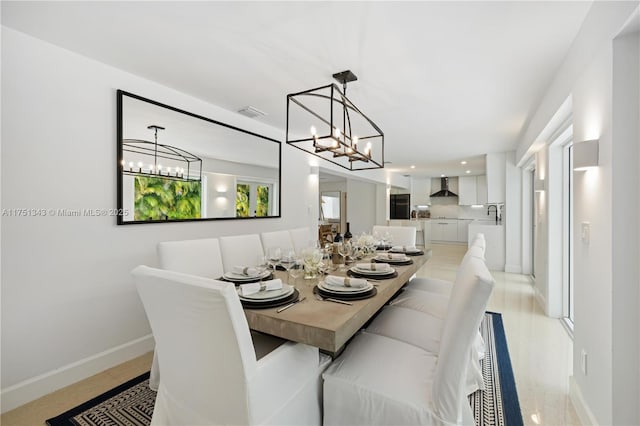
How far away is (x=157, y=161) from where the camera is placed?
105 inches

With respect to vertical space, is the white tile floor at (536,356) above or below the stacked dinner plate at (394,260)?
below

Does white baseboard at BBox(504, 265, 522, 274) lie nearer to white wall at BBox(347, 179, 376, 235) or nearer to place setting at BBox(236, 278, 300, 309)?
white wall at BBox(347, 179, 376, 235)

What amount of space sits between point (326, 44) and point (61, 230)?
2282 mm

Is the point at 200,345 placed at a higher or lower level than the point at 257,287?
lower

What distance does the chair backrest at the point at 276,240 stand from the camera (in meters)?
2.84

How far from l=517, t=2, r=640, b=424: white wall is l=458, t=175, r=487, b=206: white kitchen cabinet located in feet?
26.4

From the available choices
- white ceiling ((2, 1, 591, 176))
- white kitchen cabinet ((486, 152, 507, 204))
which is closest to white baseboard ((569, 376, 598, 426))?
white ceiling ((2, 1, 591, 176))

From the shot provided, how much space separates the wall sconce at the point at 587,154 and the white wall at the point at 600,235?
34mm

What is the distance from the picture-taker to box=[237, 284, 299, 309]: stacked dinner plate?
1.43 metres

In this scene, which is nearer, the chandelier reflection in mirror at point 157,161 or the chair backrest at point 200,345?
the chair backrest at point 200,345

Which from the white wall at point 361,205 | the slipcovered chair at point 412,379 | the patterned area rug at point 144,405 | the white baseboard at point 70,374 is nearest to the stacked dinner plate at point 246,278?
the slipcovered chair at point 412,379

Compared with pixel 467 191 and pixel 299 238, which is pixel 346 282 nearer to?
pixel 299 238

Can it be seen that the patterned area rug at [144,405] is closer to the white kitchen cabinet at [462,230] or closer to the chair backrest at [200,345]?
the chair backrest at [200,345]

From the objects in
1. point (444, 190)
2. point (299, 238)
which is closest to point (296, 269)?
point (299, 238)
